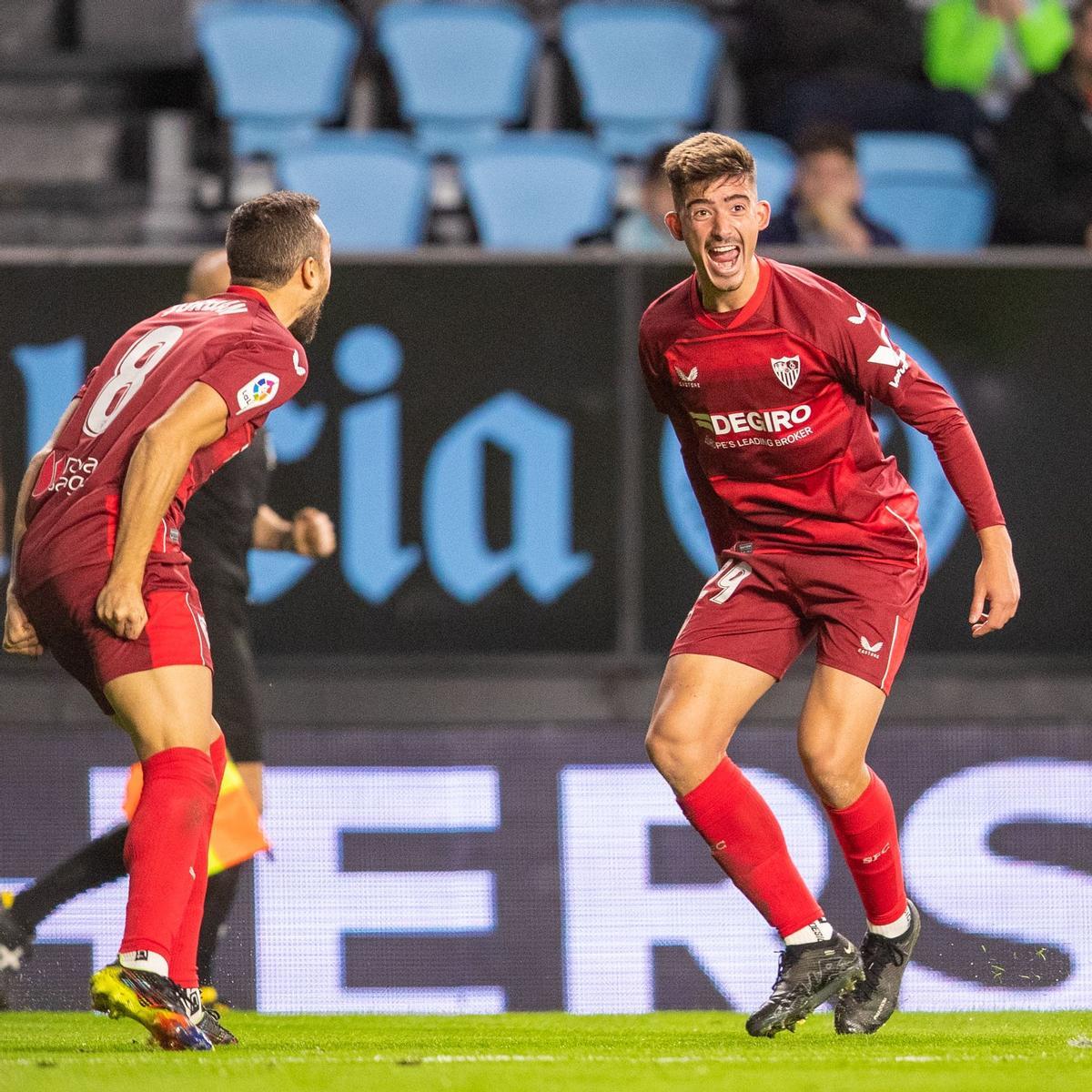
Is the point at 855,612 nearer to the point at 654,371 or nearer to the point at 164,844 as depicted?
the point at 654,371

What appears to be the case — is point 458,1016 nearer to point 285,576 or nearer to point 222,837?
point 222,837

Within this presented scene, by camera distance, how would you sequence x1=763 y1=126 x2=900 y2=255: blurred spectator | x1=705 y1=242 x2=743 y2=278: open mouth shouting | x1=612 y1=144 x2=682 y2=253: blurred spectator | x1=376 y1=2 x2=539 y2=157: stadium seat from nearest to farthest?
x1=705 y1=242 x2=743 y2=278: open mouth shouting
x1=612 y1=144 x2=682 y2=253: blurred spectator
x1=763 y1=126 x2=900 y2=255: blurred spectator
x1=376 y1=2 x2=539 y2=157: stadium seat

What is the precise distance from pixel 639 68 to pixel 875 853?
6.33 m

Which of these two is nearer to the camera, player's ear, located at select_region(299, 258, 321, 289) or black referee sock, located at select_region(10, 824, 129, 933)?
player's ear, located at select_region(299, 258, 321, 289)

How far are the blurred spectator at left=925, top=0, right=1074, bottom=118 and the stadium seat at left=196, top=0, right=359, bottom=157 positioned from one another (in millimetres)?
3015

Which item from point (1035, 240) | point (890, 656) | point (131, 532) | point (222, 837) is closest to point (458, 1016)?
point (222, 837)

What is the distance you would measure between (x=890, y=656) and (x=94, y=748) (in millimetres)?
2750

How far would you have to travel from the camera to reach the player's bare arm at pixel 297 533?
223 inches

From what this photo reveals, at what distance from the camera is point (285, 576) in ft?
22.0

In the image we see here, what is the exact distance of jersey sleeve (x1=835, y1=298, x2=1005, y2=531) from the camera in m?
4.62

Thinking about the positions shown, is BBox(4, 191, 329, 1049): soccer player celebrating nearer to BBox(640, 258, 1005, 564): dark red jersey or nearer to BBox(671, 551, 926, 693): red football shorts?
BBox(640, 258, 1005, 564): dark red jersey

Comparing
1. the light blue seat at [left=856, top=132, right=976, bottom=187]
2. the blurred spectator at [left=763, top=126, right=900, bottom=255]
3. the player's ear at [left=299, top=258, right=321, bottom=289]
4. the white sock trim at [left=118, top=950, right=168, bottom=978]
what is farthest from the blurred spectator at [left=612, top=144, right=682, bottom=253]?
the white sock trim at [left=118, top=950, right=168, bottom=978]

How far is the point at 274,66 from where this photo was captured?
10023 millimetres

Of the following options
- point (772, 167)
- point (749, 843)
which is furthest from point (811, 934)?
point (772, 167)
